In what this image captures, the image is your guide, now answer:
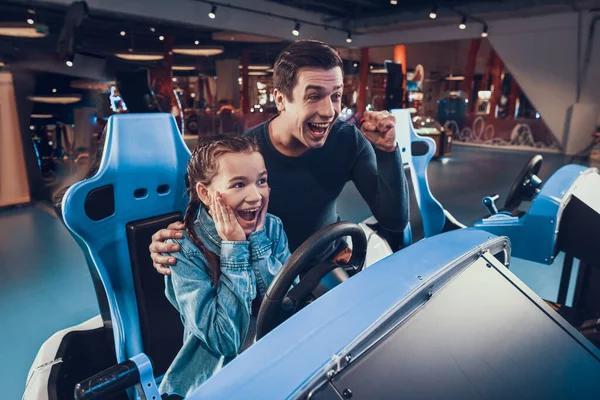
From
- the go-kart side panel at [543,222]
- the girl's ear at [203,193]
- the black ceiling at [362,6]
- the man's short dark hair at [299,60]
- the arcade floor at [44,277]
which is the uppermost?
the black ceiling at [362,6]

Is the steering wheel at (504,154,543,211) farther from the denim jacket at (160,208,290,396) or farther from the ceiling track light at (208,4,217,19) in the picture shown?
the ceiling track light at (208,4,217,19)

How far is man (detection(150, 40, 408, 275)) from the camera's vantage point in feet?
3.55

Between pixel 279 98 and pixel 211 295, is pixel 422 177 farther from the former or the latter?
pixel 211 295

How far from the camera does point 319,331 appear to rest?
571mm

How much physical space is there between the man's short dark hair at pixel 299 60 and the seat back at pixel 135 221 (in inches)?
14.4

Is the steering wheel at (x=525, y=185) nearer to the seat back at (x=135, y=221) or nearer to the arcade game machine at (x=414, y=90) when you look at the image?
the seat back at (x=135, y=221)

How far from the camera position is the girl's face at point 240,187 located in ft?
2.93

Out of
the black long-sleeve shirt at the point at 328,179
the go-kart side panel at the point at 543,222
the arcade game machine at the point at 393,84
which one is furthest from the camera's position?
the arcade game machine at the point at 393,84

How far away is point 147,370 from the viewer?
24.5 inches

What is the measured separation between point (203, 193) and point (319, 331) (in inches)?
18.6

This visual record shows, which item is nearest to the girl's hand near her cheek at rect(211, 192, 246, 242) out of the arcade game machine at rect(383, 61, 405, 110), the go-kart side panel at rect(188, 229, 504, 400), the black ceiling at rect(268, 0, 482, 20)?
the go-kart side panel at rect(188, 229, 504, 400)

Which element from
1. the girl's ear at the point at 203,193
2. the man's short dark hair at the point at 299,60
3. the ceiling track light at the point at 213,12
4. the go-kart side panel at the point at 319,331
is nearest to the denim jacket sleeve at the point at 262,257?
the girl's ear at the point at 203,193

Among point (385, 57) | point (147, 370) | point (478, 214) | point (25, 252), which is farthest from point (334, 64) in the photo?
point (385, 57)

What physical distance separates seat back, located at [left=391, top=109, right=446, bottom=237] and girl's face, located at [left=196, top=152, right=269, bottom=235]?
4.89 feet
